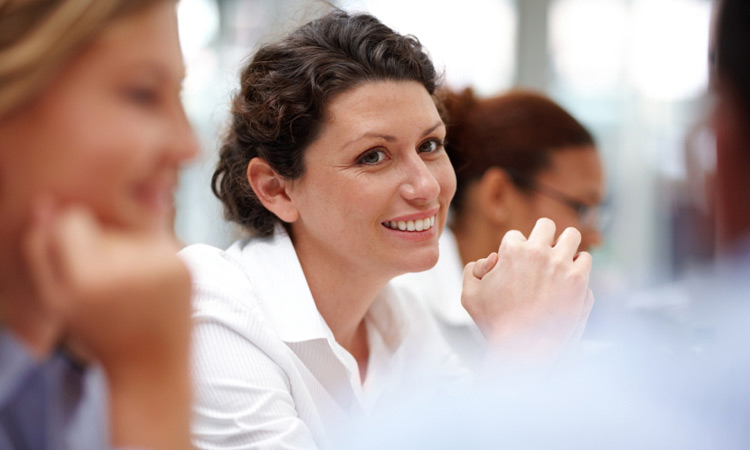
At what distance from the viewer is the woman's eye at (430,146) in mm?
1380

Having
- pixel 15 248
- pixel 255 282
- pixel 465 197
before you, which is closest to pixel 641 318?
pixel 465 197

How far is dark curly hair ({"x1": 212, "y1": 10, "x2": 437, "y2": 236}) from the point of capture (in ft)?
4.41

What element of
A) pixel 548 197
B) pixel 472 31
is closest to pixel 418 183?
pixel 548 197

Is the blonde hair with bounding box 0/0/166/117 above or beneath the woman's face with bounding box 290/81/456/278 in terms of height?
above

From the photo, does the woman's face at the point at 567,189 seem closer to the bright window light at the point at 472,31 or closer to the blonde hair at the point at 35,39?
the blonde hair at the point at 35,39

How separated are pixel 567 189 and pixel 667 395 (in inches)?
53.4

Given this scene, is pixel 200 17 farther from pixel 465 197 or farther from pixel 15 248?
pixel 15 248

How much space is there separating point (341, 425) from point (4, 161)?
0.87 metres

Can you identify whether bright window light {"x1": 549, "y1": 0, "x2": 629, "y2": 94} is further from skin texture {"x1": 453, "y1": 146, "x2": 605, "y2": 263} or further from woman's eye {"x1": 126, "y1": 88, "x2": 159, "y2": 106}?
woman's eye {"x1": 126, "y1": 88, "x2": 159, "y2": 106}

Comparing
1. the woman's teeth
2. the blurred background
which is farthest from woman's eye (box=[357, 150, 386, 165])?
the blurred background

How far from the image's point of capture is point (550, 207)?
2.21 metres

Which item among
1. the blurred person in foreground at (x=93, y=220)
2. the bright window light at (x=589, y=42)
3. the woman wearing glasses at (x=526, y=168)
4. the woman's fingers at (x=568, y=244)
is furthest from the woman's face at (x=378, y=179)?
the bright window light at (x=589, y=42)

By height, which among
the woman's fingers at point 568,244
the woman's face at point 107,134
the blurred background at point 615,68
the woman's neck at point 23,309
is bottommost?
the blurred background at point 615,68

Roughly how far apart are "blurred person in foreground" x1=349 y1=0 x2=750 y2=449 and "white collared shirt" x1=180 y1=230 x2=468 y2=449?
1.00ft
